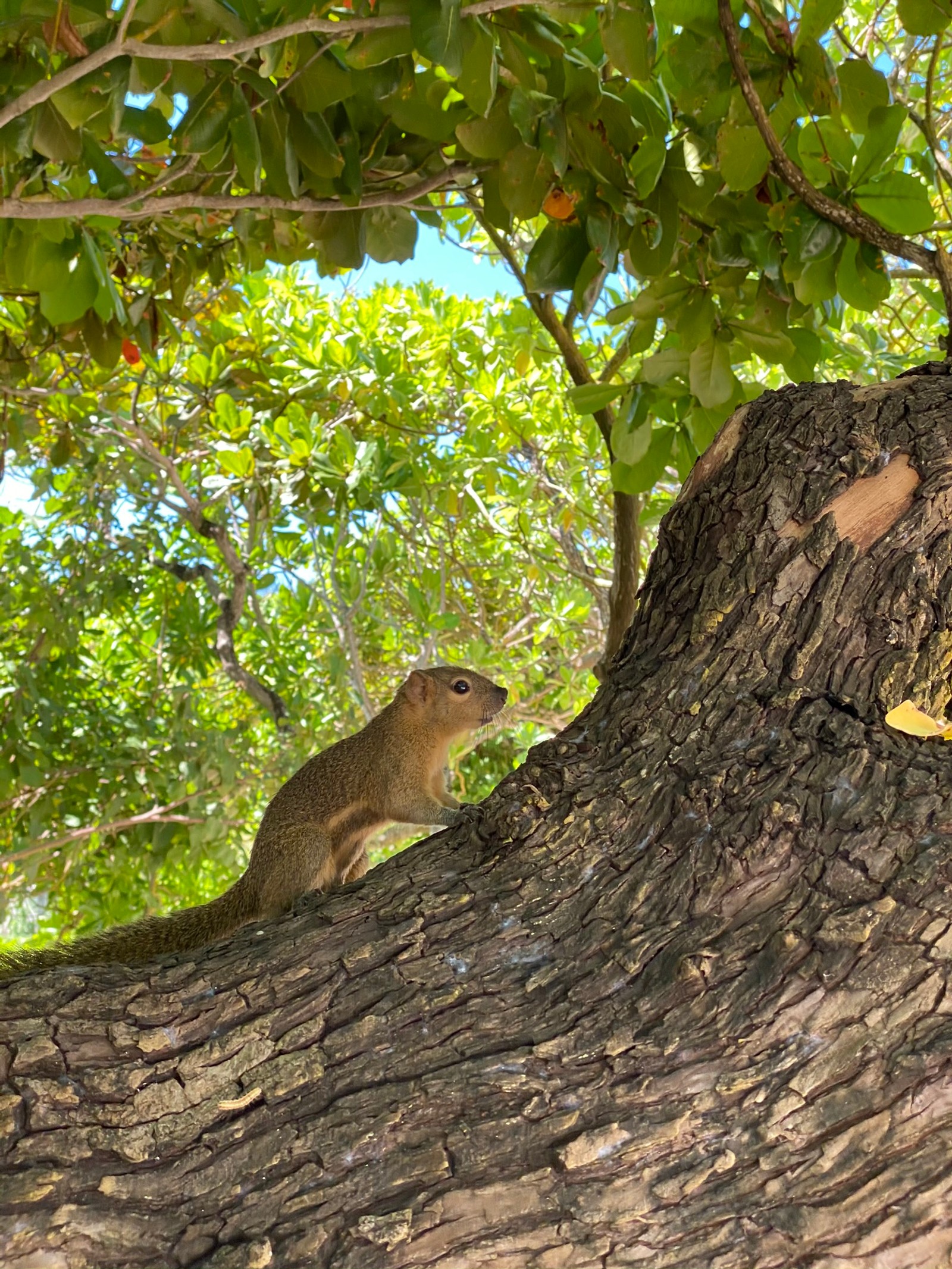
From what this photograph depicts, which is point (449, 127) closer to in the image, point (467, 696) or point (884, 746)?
point (884, 746)

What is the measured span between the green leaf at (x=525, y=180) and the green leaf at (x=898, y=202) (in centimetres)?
67

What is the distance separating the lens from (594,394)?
2.65 meters

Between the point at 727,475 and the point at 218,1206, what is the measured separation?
1514mm

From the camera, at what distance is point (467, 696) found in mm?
3729

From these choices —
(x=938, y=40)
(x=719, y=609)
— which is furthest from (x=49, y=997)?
(x=938, y=40)

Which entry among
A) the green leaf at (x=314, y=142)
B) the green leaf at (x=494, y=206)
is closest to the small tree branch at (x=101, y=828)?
the green leaf at (x=494, y=206)

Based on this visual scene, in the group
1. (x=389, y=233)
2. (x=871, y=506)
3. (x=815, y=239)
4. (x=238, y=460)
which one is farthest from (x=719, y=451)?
(x=238, y=460)

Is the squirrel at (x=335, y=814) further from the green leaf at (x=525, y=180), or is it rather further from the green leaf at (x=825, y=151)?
the green leaf at (x=825, y=151)

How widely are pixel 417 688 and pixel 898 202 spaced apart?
1957 mm

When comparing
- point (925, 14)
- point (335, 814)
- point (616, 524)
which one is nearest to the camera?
point (925, 14)

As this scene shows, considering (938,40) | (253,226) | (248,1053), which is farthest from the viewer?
(253,226)

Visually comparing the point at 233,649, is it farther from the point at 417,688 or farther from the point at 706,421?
the point at 706,421

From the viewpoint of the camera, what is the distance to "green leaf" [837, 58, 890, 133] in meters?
2.31

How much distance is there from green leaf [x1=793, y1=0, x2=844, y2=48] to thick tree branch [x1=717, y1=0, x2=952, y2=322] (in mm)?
126
